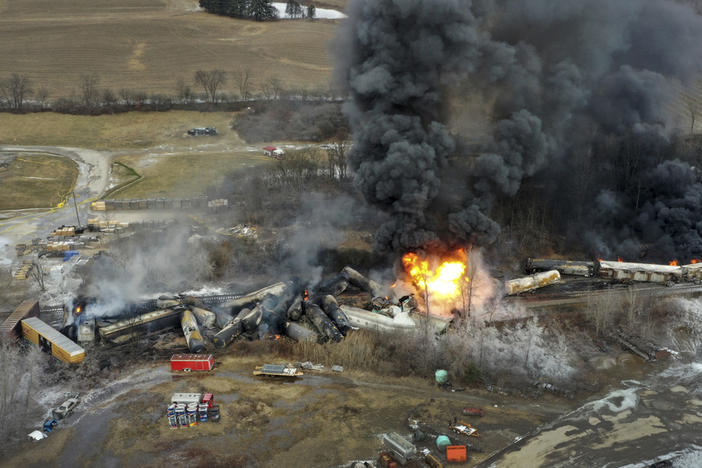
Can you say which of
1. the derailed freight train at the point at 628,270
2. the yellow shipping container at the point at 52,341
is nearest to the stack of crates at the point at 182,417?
the yellow shipping container at the point at 52,341

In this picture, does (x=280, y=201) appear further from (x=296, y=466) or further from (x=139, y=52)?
(x=139, y=52)

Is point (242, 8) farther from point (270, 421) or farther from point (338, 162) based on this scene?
point (270, 421)

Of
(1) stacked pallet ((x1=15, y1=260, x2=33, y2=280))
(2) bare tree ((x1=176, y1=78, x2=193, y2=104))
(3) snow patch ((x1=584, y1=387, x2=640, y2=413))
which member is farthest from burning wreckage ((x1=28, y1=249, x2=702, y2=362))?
(2) bare tree ((x1=176, y1=78, x2=193, y2=104))

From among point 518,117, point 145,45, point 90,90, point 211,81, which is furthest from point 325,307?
point 145,45

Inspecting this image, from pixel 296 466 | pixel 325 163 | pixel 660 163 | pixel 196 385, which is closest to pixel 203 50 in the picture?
pixel 325 163

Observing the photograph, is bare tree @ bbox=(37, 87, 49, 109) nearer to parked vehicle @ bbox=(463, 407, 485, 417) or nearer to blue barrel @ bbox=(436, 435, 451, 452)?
parked vehicle @ bbox=(463, 407, 485, 417)

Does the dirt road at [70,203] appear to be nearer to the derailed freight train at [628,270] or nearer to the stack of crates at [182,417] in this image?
the stack of crates at [182,417]
